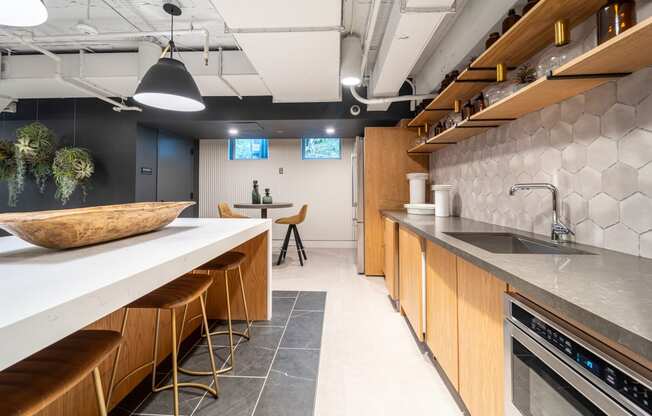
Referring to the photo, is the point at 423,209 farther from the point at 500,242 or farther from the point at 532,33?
the point at 532,33

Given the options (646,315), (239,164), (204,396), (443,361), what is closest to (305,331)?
(204,396)

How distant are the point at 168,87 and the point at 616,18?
2.33m

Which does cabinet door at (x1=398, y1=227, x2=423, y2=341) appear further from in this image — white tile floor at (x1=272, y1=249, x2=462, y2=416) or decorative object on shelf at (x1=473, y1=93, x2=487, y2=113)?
decorative object on shelf at (x1=473, y1=93, x2=487, y2=113)

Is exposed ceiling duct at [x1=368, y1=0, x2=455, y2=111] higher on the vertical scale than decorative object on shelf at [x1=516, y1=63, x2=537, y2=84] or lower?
higher

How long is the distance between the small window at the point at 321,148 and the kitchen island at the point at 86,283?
4866 millimetres

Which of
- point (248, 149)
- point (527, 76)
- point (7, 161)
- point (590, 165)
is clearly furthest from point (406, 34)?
point (7, 161)

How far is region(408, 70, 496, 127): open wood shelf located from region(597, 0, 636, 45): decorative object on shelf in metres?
0.85

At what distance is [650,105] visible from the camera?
1.09m

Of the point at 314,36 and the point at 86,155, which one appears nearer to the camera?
the point at 314,36

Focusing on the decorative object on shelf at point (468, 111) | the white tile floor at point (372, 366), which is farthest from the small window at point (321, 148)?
the decorative object on shelf at point (468, 111)

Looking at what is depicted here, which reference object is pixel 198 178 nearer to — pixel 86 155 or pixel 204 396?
pixel 86 155

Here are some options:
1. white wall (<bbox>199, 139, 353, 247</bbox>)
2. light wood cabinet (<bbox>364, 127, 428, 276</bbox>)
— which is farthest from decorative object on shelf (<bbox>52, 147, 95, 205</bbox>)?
light wood cabinet (<bbox>364, 127, 428, 276</bbox>)

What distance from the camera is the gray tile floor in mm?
1505

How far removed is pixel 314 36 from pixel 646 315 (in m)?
2.60
